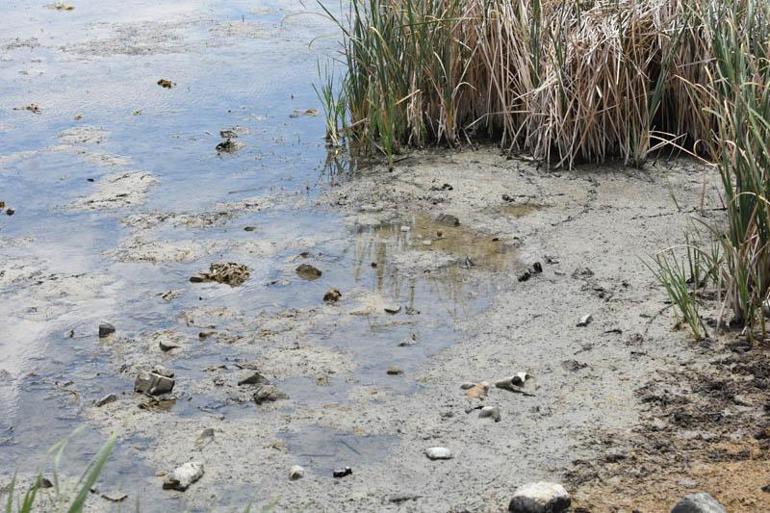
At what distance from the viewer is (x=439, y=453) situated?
308 cm

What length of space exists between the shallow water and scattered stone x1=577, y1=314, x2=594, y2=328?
432 mm

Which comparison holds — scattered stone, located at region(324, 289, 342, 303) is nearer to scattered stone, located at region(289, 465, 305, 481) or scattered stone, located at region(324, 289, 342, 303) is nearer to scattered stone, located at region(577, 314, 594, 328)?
scattered stone, located at region(577, 314, 594, 328)

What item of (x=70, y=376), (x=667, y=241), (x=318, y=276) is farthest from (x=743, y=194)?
(x=70, y=376)

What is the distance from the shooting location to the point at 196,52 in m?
8.23

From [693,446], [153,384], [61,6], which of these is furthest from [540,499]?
[61,6]

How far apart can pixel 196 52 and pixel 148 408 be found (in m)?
5.25

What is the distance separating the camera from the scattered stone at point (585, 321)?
12.8 ft

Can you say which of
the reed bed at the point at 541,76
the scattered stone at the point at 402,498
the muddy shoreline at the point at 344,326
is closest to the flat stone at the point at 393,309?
the muddy shoreline at the point at 344,326

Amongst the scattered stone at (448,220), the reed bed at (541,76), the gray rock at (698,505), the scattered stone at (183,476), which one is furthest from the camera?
the reed bed at (541,76)

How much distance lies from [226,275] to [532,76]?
7.09 ft

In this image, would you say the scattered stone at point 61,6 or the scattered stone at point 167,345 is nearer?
the scattered stone at point 167,345

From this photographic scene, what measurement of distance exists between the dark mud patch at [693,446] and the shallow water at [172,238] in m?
0.68

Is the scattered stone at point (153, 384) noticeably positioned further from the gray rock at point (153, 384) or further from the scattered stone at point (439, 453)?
the scattered stone at point (439, 453)

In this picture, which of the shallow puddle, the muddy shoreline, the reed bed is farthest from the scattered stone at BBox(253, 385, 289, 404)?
the reed bed
